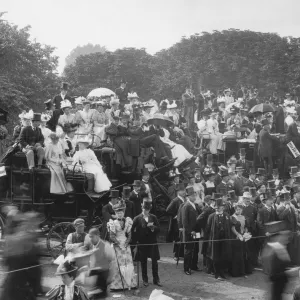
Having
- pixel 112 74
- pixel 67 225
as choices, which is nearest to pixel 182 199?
pixel 67 225

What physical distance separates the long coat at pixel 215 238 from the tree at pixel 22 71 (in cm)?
1766

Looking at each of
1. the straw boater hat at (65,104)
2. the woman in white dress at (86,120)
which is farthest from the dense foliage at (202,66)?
the straw boater hat at (65,104)

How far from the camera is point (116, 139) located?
62.3 ft

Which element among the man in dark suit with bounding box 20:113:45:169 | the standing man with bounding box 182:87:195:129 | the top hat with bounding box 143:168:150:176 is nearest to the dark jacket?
the man in dark suit with bounding box 20:113:45:169

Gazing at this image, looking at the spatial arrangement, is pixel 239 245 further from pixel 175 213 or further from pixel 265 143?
pixel 265 143

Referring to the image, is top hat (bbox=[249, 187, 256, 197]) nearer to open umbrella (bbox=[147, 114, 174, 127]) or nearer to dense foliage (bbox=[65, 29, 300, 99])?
open umbrella (bbox=[147, 114, 174, 127])

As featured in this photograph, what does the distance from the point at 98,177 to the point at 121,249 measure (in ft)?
11.7

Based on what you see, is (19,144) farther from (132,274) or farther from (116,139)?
(132,274)

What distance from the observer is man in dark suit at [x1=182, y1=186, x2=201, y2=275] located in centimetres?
1570

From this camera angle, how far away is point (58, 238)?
56.0 ft

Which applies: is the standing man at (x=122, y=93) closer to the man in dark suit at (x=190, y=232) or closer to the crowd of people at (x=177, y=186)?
the crowd of people at (x=177, y=186)

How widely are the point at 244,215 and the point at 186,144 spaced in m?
6.22

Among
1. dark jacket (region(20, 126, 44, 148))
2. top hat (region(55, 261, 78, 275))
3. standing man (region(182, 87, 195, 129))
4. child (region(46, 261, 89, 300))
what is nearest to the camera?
child (region(46, 261, 89, 300))

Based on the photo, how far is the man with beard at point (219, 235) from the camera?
1588cm
